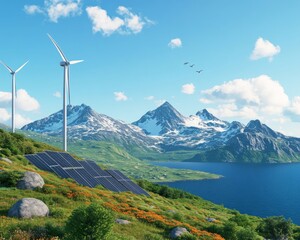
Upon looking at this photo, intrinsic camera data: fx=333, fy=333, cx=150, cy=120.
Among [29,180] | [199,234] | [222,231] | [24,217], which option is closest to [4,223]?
[24,217]

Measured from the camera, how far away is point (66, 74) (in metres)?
95.4

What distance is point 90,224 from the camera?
69.4ft

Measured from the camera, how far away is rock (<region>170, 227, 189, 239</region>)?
34.8m

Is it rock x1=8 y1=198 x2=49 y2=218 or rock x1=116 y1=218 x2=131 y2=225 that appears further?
rock x1=116 y1=218 x2=131 y2=225

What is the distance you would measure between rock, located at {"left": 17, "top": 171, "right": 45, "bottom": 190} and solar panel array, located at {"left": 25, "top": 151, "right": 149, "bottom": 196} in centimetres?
1579

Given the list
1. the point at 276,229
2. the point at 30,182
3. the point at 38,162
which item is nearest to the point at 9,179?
the point at 30,182

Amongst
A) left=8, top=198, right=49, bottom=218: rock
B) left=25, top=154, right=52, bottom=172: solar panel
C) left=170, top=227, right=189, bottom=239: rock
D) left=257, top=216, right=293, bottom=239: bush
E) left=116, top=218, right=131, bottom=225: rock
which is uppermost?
left=25, top=154, right=52, bottom=172: solar panel

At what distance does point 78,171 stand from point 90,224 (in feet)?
143

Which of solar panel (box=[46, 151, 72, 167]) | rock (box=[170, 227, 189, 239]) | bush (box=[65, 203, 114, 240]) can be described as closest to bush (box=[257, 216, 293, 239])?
rock (box=[170, 227, 189, 239])

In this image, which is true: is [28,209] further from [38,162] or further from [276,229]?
[276,229]

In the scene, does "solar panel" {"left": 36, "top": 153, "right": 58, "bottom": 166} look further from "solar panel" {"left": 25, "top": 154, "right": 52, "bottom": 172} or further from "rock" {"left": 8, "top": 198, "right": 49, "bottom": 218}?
"rock" {"left": 8, "top": 198, "right": 49, "bottom": 218}

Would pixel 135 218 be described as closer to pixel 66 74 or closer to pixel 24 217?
pixel 24 217

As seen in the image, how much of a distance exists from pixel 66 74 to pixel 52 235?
75.7m

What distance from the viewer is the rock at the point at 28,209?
28672mm
